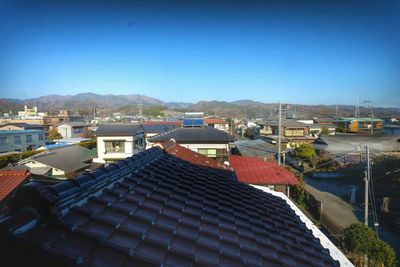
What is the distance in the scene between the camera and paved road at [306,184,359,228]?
10.3 m

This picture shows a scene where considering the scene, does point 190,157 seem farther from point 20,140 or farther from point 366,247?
point 20,140

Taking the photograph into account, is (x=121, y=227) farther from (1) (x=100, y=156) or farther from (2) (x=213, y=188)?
(1) (x=100, y=156)

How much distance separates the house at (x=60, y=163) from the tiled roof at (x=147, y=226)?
621 inches

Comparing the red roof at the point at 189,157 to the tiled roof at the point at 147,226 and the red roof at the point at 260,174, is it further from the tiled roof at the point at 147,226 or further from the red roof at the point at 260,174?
the tiled roof at the point at 147,226

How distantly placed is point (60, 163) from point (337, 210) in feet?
55.0

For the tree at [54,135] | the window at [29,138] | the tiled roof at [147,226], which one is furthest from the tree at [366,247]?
the tree at [54,135]

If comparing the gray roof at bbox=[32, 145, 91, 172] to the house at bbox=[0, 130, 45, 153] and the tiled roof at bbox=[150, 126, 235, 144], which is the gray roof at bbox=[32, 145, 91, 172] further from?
the house at bbox=[0, 130, 45, 153]

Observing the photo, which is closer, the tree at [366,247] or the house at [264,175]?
the tree at [366,247]

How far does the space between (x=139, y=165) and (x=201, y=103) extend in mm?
126553

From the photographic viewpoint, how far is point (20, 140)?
2625 centimetres

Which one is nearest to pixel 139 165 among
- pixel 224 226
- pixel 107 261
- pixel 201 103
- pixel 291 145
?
pixel 224 226

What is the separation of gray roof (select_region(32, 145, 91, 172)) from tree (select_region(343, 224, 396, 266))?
1590 cm

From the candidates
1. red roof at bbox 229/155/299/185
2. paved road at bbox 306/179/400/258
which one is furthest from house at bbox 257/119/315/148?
red roof at bbox 229/155/299/185

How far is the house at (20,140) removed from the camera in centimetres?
2422
